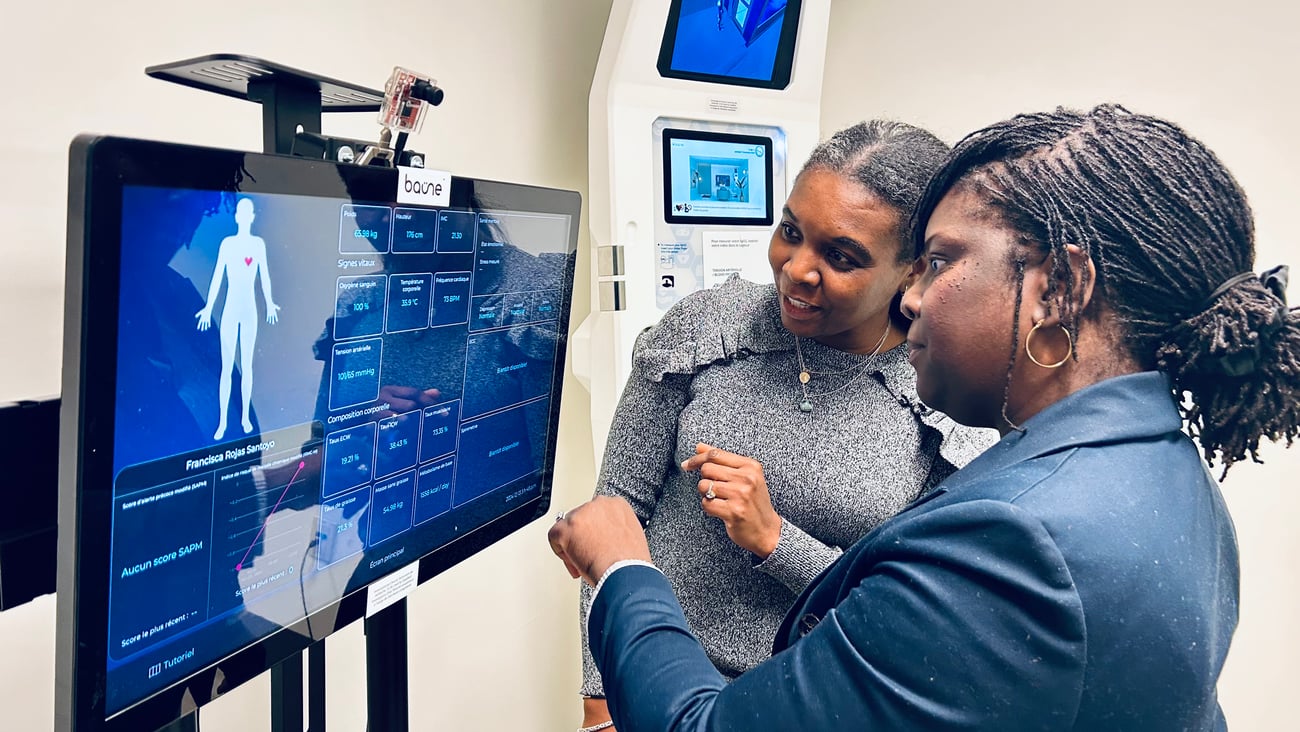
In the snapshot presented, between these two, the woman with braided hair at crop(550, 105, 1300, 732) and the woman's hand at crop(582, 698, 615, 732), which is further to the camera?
the woman's hand at crop(582, 698, 615, 732)

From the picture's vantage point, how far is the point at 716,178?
1.94 meters

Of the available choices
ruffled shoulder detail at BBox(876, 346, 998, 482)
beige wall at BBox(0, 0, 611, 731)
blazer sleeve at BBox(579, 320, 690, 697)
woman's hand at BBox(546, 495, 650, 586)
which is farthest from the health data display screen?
beige wall at BBox(0, 0, 611, 731)

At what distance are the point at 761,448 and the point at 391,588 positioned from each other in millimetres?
494

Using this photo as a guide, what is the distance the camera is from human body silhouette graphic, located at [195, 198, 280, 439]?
705mm

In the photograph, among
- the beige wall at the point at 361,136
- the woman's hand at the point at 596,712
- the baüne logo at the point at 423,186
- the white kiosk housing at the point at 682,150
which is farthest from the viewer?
the white kiosk housing at the point at 682,150

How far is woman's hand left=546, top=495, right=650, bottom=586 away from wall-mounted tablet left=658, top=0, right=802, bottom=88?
107cm

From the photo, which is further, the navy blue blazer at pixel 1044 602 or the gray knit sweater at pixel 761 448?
the gray knit sweater at pixel 761 448

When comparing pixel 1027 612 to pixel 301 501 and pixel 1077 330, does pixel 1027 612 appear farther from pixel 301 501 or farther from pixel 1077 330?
pixel 301 501

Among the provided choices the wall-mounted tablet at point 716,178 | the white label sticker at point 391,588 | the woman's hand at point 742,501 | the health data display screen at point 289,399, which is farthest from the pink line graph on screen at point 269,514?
the wall-mounted tablet at point 716,178

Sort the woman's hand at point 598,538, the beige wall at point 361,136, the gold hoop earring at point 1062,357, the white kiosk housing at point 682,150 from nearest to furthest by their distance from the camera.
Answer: the gold hoop earring at point 1062,357 → the woman's hand at point 598,538 → the beige wall at point 361,136 → the white kiosk housing at point 682,150

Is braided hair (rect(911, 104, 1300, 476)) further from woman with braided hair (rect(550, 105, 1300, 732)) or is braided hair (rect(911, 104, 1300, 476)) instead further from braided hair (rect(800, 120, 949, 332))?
braided hair (rect(800, 120, 949, 332))

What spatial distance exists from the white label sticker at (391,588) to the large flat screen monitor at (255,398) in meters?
0.01

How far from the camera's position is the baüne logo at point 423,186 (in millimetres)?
870

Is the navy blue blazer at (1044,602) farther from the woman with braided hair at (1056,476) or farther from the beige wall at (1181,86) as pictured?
the beige wall at (1181,86)
